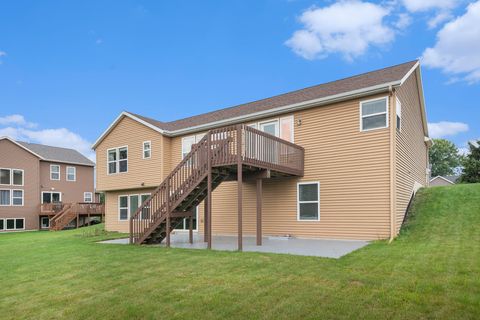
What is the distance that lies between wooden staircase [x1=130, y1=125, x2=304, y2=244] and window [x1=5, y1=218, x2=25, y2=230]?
20.1 meters

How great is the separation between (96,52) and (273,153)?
15023 mm

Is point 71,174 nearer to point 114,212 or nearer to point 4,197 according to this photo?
point 4,197

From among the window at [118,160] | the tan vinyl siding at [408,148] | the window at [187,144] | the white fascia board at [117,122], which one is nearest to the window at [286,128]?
the tan vinyl siding at [408,148]

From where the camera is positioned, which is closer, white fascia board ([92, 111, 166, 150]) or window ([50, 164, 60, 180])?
white fascia board ([92, 111, 166, 150])

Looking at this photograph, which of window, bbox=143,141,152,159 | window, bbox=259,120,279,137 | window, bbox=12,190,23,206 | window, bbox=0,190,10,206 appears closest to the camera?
window, bbox=259,120,279,137

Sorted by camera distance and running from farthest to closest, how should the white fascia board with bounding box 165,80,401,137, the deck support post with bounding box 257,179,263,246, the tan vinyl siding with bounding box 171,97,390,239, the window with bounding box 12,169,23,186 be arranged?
1. the window with bounding box 12,169,23,186
2. the tan vinyl siding with bounding box 171,97,390,239
3. the white fascia board with bounding box 165,80,401,137
4. the deck support post with bounding box 257,179,263,246

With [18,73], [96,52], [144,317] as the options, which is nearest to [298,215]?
[144,317]

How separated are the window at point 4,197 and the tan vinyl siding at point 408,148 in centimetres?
2802

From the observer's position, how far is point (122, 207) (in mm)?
19656

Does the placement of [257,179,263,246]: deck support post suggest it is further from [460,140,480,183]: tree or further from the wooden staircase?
[460,140,480,183]: tree

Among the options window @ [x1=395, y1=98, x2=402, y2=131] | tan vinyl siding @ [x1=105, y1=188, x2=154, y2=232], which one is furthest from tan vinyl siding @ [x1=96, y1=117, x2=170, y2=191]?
window @ [x1=395, y1=98, x2=402, y2=131]

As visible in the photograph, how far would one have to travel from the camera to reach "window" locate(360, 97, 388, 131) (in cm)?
1145

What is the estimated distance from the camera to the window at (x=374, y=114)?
37.6ft

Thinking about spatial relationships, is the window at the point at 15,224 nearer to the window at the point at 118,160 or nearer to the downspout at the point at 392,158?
the window at the point at 118,160
